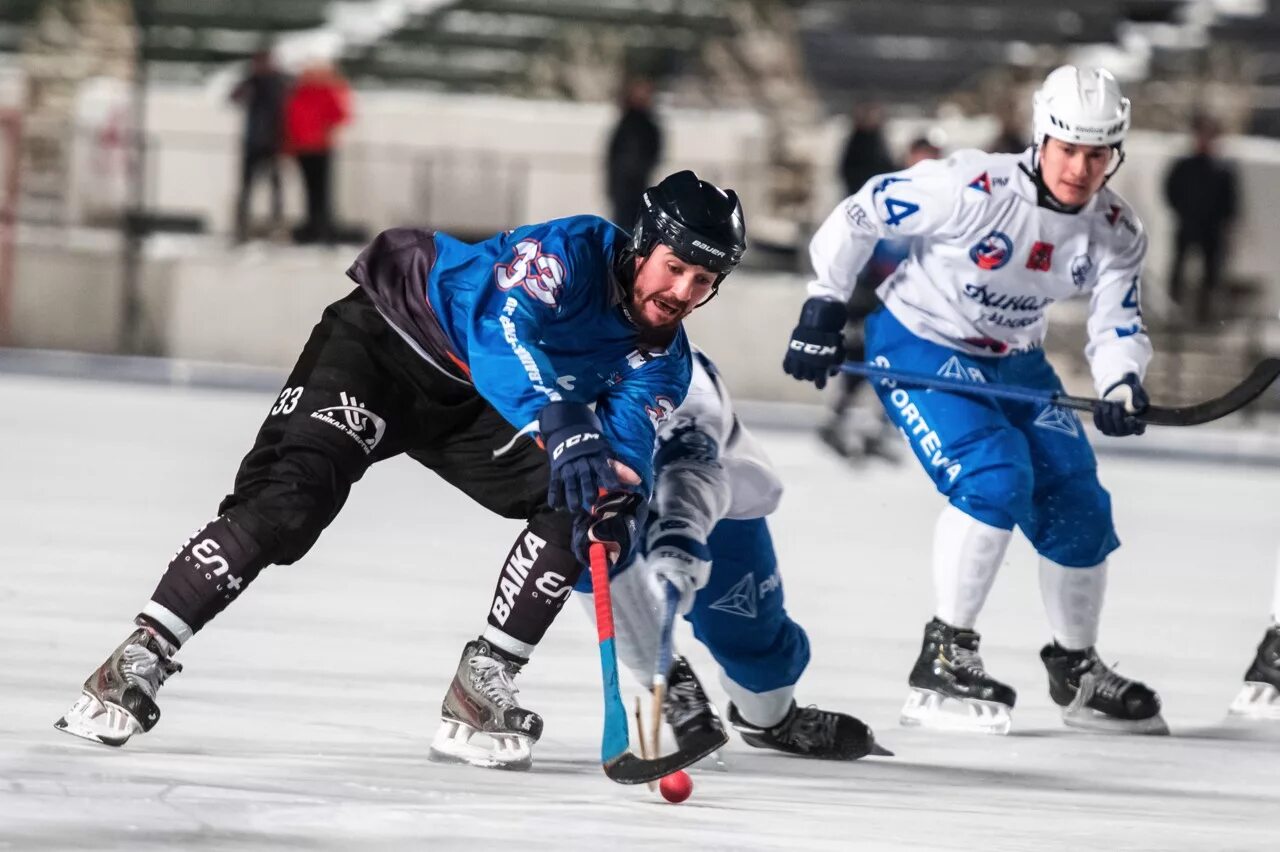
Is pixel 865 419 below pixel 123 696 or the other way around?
below

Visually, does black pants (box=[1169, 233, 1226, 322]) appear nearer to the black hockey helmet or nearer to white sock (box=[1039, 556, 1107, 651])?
white sock (box=[1039, 556, 1107, 651])

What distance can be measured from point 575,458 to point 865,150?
988 cm

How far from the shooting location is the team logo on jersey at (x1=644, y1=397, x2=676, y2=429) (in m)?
3.87

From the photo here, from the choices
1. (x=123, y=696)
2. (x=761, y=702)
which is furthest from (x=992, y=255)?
(x=123, y=696)

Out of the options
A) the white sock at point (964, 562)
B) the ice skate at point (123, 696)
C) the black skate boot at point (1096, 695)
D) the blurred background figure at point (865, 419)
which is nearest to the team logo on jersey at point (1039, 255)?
the white sock at point (964, 562)

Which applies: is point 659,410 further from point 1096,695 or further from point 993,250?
point 1096,695

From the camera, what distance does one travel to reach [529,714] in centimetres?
396

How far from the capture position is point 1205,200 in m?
13.3

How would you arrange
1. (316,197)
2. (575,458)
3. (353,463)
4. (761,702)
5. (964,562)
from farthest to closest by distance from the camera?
(316,197) → (964,562) → (761,702) → (353,463) → (575,458)

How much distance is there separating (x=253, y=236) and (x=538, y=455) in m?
10.8

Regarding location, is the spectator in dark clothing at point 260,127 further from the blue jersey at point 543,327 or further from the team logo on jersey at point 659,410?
the team logo on jersey at point 659,410

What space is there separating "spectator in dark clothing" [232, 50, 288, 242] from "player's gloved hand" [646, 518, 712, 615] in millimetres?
10855

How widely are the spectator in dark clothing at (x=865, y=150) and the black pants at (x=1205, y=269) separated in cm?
185

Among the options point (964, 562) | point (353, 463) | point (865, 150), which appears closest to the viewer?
point (353, 463)
